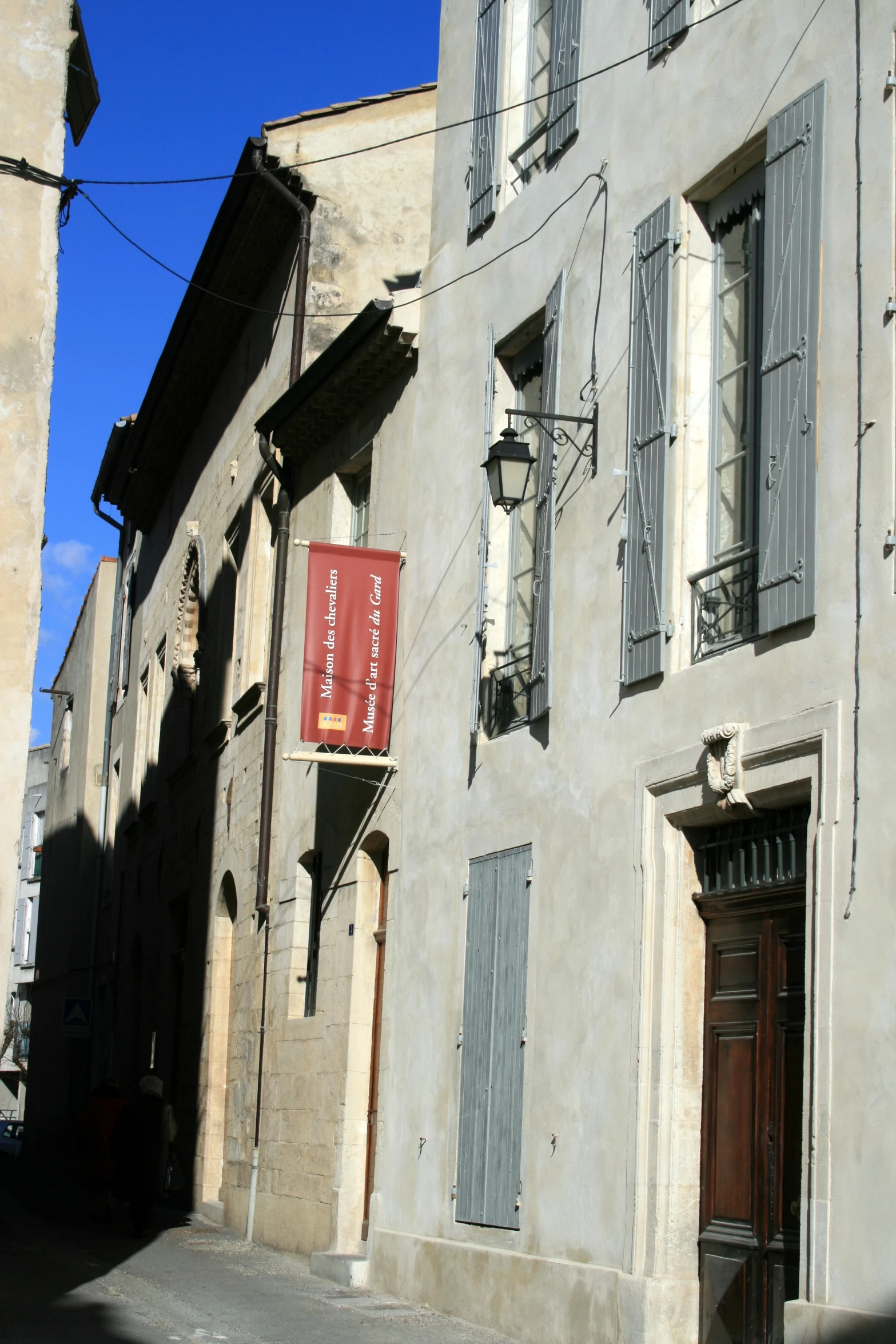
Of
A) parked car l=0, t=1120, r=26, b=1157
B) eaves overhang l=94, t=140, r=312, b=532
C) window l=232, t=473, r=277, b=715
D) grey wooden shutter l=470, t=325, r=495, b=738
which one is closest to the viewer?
grey wooden shutter l=470, t=325, r=495, b=738

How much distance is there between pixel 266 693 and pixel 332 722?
394 centimetres

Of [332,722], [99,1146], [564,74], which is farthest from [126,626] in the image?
[564,74]

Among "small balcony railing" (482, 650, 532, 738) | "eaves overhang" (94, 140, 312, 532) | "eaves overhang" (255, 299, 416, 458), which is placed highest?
"eaves overhang" (94, 140, 312, 532)

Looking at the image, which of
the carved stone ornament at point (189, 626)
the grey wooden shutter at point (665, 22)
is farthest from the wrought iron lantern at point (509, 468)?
the carved stone ornament at point (189, 626)

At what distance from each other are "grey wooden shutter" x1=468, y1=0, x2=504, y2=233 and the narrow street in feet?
23.4

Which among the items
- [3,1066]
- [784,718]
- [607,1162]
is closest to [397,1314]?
[607,1162]

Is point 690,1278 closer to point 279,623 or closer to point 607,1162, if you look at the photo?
point 607,1162

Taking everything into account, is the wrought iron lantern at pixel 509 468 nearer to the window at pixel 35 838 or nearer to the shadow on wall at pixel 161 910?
the shadow on wall at pixel 161 910

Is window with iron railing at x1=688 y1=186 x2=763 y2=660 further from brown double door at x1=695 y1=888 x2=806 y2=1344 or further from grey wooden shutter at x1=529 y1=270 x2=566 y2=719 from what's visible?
grey wooden shutter at x1=529 y1=270 x2=566 y2=719

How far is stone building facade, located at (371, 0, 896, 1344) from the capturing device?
6.74 m

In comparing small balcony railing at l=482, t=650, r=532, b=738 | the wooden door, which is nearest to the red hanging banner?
the wooden door

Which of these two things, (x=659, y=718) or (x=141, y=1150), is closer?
(x=659, y=718)

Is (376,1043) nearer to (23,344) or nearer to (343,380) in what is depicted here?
(343,380)

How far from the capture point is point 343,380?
1368cm
